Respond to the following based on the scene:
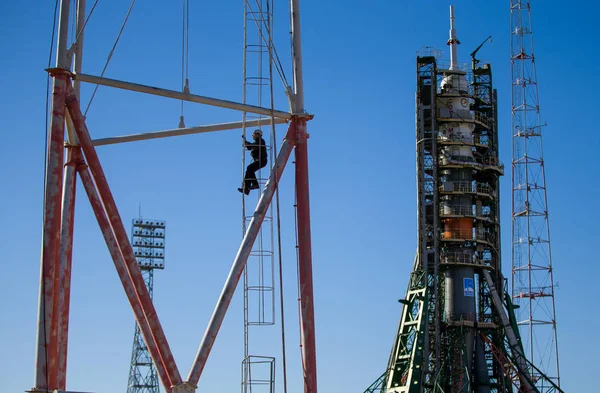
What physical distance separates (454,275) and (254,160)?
57544 mm

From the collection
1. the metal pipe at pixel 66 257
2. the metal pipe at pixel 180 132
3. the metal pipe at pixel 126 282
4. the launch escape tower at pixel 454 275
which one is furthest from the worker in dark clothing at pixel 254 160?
the launch escape tower at pixel 454 275

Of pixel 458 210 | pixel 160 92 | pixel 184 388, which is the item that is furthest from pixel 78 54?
pixel 458 210

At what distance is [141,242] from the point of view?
111 meters

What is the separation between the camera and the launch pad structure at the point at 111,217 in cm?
3347

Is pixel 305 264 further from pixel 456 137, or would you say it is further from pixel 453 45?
pixel 453 45

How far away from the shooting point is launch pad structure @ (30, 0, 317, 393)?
33.5 metres

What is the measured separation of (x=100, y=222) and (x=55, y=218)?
2185mm

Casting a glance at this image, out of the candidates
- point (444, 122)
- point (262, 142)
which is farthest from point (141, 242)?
point (262, 142)

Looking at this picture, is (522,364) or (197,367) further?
(522,364)

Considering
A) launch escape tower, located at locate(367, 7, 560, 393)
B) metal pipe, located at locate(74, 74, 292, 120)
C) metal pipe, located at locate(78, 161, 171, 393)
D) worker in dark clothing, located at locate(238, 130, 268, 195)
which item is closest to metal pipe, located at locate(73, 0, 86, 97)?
metal pipe, located at locate(74, 74, 292, 120)

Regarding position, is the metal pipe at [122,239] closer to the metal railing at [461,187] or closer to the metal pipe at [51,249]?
the metal pipe at [51,249]

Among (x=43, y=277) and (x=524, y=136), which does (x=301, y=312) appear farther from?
(x=524, y=136)

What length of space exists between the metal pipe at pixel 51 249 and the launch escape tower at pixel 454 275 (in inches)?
2363

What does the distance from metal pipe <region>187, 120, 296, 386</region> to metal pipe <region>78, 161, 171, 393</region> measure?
0.97 meters
